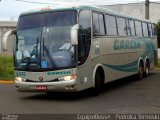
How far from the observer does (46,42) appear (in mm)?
14344

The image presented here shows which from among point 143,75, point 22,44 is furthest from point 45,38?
point 143,75

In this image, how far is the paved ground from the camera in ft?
40.9

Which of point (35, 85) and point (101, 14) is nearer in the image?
point (35, 85)

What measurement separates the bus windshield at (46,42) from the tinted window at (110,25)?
3.10m

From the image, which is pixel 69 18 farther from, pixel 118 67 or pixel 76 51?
pixel 118 67

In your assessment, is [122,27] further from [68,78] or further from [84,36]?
[68,78]

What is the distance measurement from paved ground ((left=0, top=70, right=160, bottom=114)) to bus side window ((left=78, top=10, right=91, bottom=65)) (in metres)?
1.48

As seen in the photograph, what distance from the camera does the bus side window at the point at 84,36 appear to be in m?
14.5

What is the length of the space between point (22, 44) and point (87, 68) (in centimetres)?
228

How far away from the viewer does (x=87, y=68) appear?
14.9m

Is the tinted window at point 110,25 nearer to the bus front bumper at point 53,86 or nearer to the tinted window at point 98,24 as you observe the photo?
the tinted window at point 98,24

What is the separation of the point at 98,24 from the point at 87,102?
3.34 m

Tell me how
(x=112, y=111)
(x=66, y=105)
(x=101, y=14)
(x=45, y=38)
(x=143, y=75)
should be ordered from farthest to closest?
(x=143, y=75) → (x=101, y=14) → (x=45, y=38) → (x=66, y=105) → (x=112, y=111)

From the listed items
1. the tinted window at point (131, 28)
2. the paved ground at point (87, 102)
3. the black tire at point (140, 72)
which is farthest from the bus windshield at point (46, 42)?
the black tire at point (140, 72)
